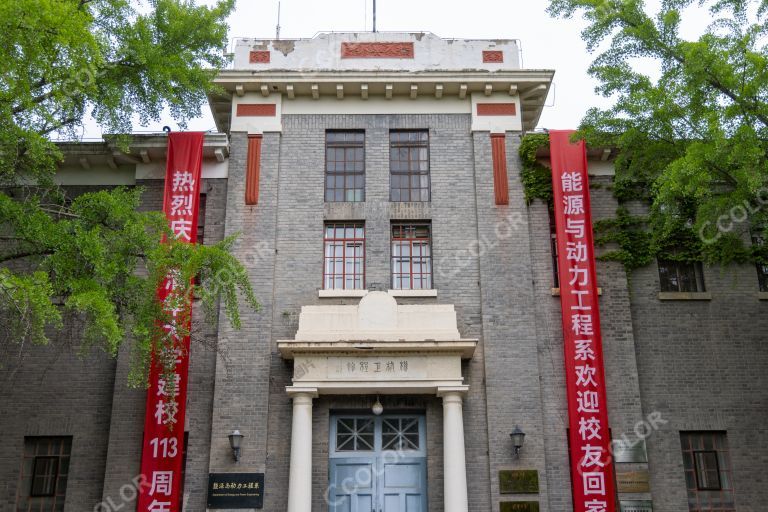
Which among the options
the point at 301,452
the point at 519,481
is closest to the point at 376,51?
the point at 301,452

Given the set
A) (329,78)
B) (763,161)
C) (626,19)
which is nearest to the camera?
(763,161)

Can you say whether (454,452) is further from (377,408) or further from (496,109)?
(496,109)

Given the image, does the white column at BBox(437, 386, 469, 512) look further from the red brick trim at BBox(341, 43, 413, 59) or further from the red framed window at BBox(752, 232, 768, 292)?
the red brick trim at BBox(341, 43, 413, 59)

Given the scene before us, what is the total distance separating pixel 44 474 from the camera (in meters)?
16.8

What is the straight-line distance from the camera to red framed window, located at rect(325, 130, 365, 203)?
61.0 feet

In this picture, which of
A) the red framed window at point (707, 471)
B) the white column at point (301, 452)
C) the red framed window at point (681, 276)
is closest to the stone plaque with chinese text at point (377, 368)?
the white column at point (301, 452)

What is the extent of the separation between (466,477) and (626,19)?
9758mm

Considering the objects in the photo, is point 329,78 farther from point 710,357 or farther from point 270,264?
point 710,357

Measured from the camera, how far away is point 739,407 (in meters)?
17.2

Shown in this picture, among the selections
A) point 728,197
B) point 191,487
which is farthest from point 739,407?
point 191,487

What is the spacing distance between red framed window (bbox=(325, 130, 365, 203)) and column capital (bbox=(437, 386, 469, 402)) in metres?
4.97

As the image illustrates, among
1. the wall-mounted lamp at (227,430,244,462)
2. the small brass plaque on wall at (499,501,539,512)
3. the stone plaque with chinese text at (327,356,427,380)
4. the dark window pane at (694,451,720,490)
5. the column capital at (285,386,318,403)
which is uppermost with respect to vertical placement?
the stone plaque with chinese text at (327,356,427,380)

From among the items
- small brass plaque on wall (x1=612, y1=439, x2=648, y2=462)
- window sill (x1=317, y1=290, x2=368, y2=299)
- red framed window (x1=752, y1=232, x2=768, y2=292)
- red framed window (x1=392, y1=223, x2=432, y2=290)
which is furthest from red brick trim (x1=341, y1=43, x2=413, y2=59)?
small brass plaque on wall (x1=612, y1=439, x2=648, y2=462)

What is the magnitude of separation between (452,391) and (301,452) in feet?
10.8
